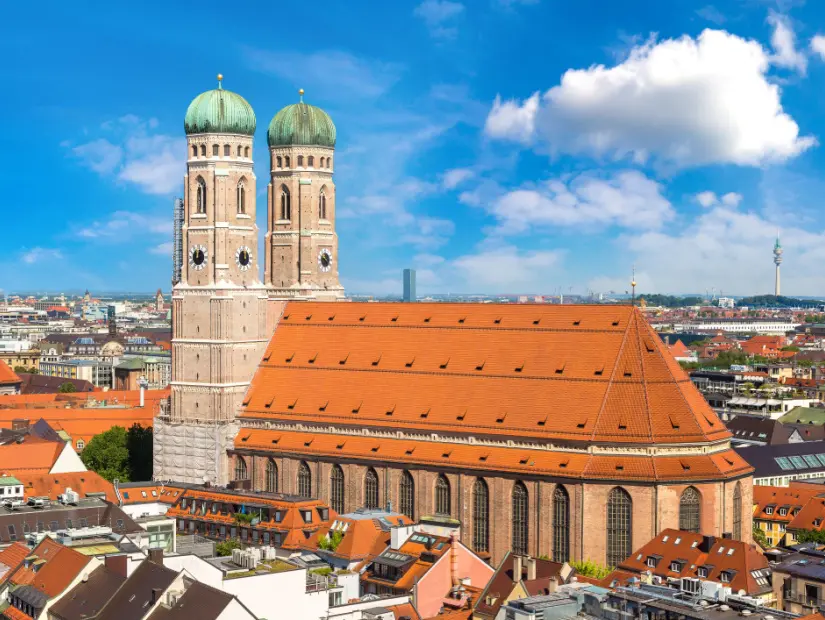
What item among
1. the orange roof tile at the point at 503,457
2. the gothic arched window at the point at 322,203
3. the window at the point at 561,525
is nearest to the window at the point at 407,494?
the orange roof tile at the point at 503,457

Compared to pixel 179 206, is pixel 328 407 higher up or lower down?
lower down

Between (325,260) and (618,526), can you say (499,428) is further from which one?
(325,260)

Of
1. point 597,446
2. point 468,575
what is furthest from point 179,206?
point 468,575

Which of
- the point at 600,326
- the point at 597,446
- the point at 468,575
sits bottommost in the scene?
the point at 468,575

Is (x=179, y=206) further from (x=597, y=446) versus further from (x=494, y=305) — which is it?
(x=597, y=446)

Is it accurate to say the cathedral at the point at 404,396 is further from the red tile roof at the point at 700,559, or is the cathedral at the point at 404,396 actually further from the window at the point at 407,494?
the red tile roof at the point at 700,559

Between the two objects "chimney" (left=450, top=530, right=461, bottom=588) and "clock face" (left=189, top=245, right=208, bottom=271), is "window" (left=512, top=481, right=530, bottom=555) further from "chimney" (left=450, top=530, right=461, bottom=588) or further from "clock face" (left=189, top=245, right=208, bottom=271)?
"clock face" (left=189, top=245, right=208, bottom=271)

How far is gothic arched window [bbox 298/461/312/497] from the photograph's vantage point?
348ft

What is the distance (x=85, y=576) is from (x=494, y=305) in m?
48.1

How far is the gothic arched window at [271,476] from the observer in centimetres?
Result: 10819

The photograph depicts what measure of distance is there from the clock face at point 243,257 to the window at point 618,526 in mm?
39528

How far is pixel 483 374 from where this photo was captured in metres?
102

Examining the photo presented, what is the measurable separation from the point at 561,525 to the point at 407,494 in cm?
1379

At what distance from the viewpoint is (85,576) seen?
6638 cm
